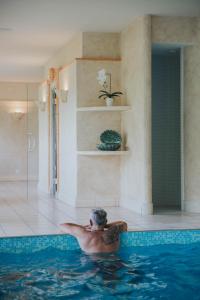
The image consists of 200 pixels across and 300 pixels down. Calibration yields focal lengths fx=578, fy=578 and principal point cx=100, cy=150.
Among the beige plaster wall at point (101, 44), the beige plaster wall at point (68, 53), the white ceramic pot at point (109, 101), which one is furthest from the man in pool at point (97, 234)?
the beige plaster wall at point (68, 53)

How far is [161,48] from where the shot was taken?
9.77 metres

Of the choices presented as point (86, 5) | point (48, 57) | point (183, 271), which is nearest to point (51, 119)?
point (48, 57)

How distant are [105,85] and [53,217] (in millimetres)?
2882

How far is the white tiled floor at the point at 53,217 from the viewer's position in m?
7.60

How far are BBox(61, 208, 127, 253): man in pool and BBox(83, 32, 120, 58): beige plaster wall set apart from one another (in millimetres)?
4801

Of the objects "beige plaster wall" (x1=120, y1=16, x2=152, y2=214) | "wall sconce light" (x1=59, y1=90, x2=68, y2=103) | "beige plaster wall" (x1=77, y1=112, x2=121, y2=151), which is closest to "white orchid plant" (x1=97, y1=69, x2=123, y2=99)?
"beige plaster wall" (x1=120, y1=16, x2=152, y2=214)

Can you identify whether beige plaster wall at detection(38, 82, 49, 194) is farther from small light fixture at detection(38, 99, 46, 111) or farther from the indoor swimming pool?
the indoor swimming pool

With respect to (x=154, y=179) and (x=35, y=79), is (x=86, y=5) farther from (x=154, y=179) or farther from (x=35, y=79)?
(x=35, y=79)

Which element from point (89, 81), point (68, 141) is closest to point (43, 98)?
point (68, 141)

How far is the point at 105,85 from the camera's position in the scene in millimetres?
10414

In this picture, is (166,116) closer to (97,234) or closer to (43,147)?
(43,147)

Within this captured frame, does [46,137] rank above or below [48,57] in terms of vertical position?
below

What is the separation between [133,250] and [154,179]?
4032 mm

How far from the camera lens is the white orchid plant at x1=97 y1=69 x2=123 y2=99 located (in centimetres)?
1005
